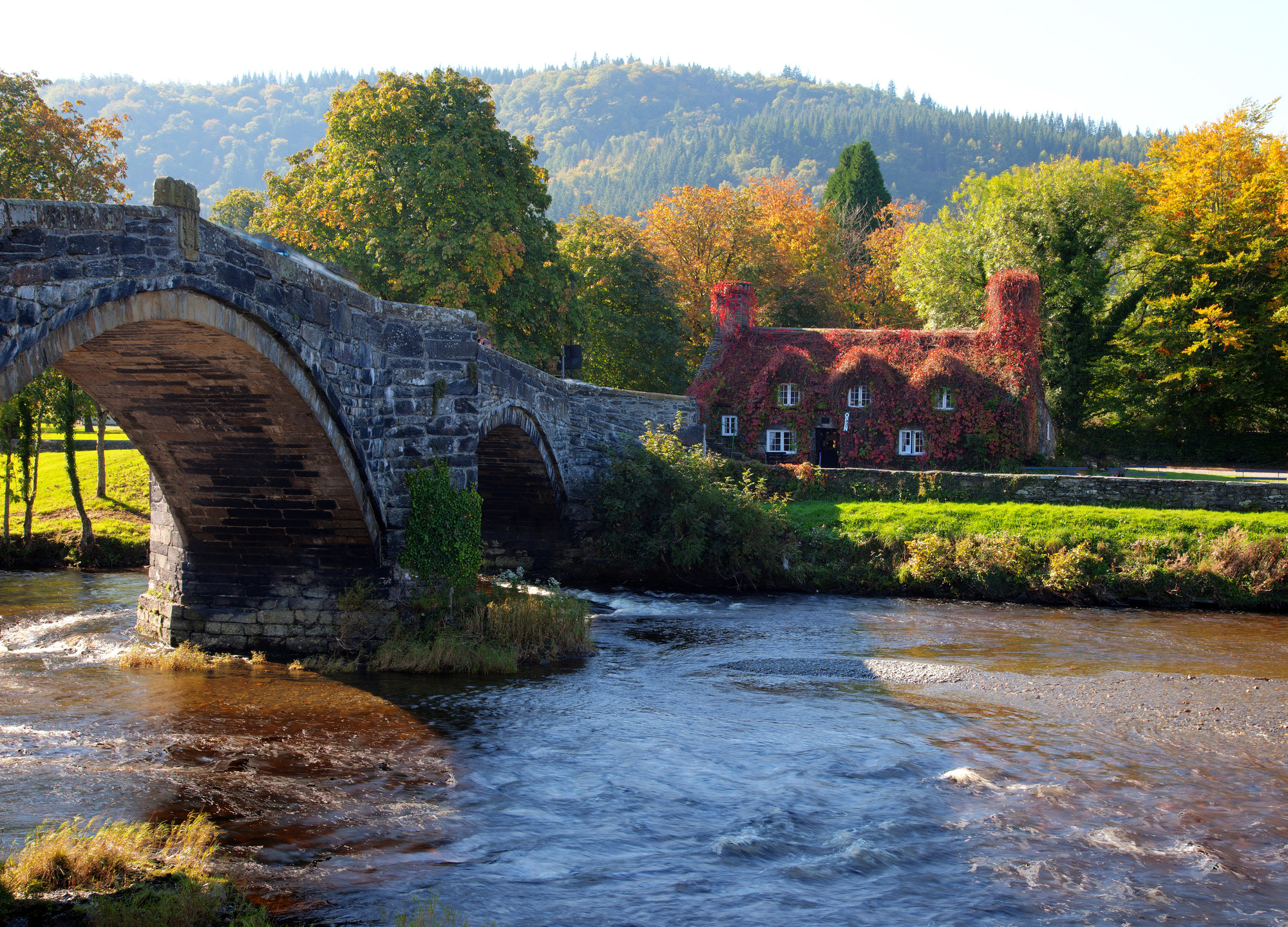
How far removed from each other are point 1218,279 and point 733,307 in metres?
18.0

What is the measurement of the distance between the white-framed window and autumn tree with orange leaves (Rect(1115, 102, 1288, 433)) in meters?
13.7

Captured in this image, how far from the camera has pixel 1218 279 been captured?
118ft

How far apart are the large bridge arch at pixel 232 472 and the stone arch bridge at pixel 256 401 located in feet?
0.09

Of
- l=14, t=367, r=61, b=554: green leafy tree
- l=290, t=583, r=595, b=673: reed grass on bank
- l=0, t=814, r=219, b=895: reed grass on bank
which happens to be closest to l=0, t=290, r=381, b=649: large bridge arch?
l=290, t=583, r=595, b=673: reed grass on bank

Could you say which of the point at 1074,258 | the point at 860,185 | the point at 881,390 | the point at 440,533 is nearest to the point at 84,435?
the point at 881,390

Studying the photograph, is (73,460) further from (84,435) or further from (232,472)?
(84,435)

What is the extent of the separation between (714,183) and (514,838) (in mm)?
163065

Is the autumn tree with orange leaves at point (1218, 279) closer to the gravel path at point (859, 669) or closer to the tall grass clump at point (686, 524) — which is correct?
the tall grass clump at point (686, 524)

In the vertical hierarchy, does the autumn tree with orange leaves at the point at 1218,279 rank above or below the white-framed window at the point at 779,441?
above

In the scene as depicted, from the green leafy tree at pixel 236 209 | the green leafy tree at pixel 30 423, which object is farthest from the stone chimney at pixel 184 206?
the green leafy tree at pixel 236 209

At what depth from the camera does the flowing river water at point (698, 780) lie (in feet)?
26.3

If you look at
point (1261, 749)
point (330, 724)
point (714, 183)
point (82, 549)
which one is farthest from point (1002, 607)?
point (714, 183)

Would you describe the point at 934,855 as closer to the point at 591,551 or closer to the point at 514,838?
the point at 514,838

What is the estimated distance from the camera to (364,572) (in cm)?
1501
